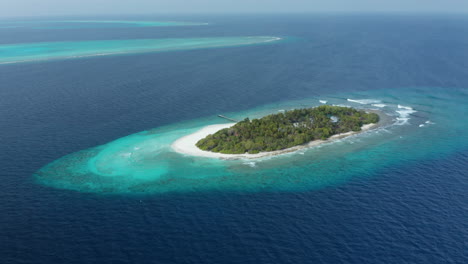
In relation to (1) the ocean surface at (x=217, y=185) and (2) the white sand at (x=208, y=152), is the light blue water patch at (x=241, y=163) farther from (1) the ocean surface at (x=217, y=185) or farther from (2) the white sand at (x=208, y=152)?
(2) the white sand at (x=208, y=152)

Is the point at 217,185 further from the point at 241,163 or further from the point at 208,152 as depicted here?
the point at 208,152

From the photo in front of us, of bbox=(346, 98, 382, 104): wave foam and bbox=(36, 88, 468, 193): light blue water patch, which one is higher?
bbox=(346, 98, 382, 104): wave foam

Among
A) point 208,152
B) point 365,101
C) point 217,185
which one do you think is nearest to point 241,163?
point 208,152

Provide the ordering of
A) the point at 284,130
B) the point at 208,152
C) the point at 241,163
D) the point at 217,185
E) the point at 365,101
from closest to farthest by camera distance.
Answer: the point at 217,185, the point at 241,163, the point at 208,152, the point at 284,130, the point at 365,101

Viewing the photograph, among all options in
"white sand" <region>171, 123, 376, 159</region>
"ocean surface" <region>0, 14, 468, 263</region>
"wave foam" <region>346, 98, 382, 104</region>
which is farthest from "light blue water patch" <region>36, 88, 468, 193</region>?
"wave foam" <region>346, 98, 382, 104</region>

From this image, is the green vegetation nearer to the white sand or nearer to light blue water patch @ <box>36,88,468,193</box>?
the white sand

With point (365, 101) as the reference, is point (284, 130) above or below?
below
